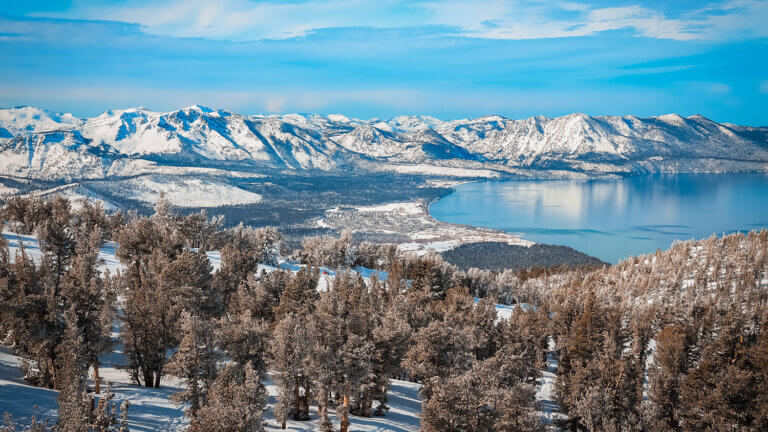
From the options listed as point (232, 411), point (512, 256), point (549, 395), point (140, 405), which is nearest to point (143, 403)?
point (140, 405)

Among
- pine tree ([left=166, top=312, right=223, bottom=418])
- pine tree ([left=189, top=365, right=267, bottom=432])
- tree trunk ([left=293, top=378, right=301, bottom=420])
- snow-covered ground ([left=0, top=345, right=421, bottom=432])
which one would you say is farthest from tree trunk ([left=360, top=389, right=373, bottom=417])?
pine tree ([left=189, top=365, right=267, bottom=432])

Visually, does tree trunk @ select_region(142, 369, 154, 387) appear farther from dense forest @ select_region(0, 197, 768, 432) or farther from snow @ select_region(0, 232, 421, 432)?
snow @ select_region(0, 232, 421, 432)

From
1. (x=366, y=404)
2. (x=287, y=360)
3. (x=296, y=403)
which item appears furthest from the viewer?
(x=366, y=404)

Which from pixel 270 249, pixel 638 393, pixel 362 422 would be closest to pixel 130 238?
pixel 270 249

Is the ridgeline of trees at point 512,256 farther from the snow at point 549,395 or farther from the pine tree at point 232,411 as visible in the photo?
the pine tree at point 232,411

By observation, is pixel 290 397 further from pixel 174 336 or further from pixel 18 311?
pixel 18 311

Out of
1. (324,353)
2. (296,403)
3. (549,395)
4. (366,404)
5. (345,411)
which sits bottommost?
(549,395)

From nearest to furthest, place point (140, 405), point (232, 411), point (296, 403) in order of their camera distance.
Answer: point (232, 411), point (140, 405), point (296, 403)

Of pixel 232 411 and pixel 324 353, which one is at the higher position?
pixel 232 411

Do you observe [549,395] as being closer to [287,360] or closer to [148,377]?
[287,360]

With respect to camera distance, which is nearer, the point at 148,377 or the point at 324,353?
the point at 324,353

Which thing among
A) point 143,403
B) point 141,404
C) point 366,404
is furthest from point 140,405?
point 366,404
